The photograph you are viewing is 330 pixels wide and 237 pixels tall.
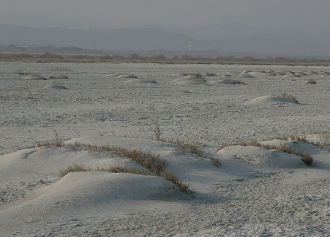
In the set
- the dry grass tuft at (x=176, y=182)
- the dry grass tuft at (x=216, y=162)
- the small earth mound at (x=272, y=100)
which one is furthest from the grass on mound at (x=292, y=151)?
the small earth mound at (x=272, y=100)

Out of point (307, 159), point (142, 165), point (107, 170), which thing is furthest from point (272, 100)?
point (107, 170)

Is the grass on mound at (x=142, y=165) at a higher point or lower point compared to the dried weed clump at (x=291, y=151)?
higher

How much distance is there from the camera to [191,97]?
2498cm

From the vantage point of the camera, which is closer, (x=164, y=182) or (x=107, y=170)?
(x=164, y=182)

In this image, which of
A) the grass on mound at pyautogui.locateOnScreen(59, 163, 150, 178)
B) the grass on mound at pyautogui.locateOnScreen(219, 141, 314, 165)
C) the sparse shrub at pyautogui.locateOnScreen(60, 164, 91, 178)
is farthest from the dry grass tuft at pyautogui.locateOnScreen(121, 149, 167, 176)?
the grass on mound at pyautogui.locateOnScreen(219, 141, 314, 165)

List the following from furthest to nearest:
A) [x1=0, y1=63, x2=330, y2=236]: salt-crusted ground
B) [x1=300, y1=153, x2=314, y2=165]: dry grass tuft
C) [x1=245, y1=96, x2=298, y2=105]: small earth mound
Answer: [x1=245, y1=96, x2=298, y2=105]: small earth mound < [x1=300, y1=153, x2=314, y2=165]: dry grass tuft < [x1=0, y1=63, x2=330, y2=236]: salt-crusted ground

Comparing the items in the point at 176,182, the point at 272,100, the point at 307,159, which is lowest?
the point at 272,100

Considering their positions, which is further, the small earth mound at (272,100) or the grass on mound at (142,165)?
the small earth mound at (272,100)

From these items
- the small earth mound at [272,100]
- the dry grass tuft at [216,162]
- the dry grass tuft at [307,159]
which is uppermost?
the dry grass tuft at [216,162]

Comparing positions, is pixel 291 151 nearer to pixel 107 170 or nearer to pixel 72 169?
pixel 107 170

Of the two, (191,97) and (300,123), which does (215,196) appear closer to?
(300,123)

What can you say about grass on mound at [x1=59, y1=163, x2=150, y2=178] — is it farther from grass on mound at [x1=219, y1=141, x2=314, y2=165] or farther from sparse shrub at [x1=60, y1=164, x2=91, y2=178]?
grass on mound at [x1=219, y1=141, x2=314, y2=165]

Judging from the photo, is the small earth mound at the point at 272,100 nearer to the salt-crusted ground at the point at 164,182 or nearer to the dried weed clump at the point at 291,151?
the salt-crusted ground at the point at 164,182

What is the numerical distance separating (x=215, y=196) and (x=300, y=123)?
9.52 metres
